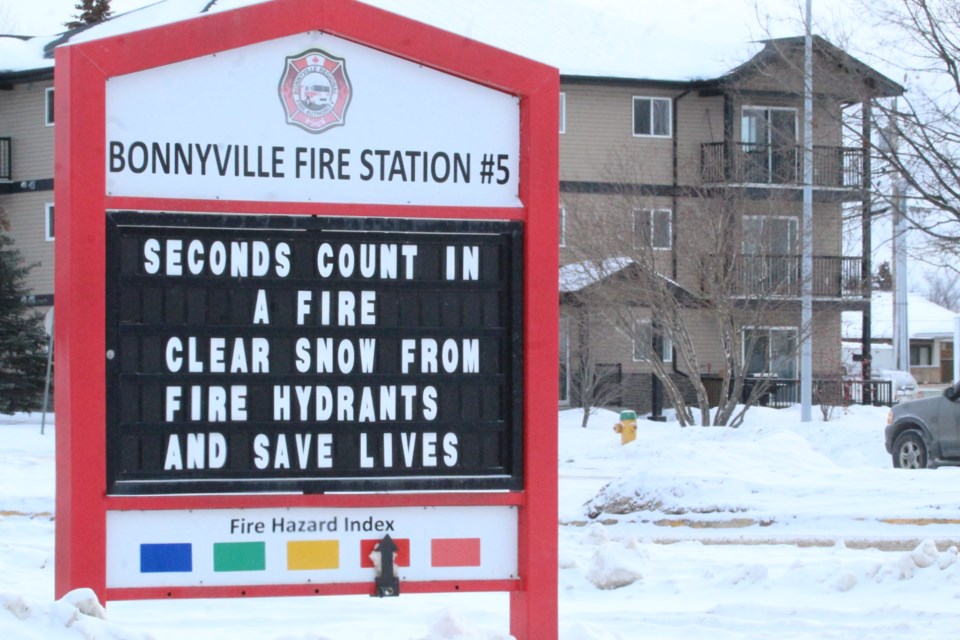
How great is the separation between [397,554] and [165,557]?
102cm

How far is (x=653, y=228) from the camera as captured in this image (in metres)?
25.0

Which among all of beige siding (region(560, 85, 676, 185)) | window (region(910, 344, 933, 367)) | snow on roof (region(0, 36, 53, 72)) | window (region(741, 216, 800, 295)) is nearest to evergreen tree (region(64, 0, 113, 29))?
snow on roof (region(0, 36, 53, 72))

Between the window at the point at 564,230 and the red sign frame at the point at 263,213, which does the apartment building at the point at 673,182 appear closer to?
the window at the point at 564,230

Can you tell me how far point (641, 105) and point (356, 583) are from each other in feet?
104

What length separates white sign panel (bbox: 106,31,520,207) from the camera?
5465mm

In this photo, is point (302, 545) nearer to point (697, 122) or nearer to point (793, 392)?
point (793, 392)

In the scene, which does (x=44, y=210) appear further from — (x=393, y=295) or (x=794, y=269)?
(x=393, y=295)

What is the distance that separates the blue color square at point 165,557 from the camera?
5.44m

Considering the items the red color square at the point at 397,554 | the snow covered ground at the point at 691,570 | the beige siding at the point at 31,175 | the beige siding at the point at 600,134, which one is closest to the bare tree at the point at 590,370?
the beige siding at the point at 600,134

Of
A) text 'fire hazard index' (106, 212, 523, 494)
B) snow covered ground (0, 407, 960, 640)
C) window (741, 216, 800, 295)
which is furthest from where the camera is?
window (741, 216, 800, 295)

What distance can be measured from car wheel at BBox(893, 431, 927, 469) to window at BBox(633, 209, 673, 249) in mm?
7311

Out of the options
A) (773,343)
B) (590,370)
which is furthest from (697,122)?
(773,343)

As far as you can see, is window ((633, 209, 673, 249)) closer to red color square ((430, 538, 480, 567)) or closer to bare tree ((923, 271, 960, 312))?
red color square ((430, 538, 480, 567))

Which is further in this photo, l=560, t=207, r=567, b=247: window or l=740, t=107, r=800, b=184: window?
l=560, t=207, r=567, b=247: window
